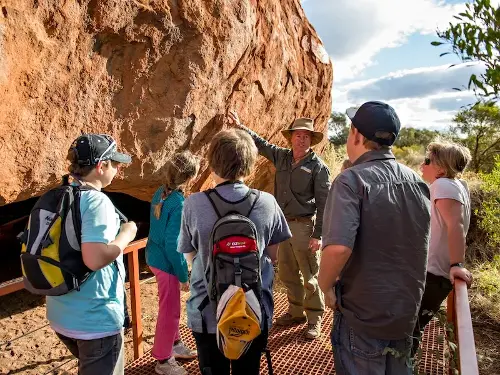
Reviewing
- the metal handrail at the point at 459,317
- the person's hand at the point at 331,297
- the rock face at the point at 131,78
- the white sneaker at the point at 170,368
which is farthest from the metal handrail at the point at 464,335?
the rock face at the point at 131,78

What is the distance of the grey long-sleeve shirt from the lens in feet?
13.2

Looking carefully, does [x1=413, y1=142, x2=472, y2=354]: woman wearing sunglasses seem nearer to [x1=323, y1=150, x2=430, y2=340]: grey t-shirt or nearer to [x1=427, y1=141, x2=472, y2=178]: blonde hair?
[x1=427, y1=141, x2=472, y2=178]: blonde hair

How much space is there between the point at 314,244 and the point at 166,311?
4.65 ft

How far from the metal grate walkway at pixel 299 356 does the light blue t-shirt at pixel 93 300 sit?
1597 millimetres

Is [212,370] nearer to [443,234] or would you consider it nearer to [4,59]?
[443,234]

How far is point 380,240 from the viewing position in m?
1.95

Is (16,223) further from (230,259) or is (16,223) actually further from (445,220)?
(445,220)

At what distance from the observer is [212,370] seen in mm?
2338

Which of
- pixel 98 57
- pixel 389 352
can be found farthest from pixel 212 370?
pixel 98 57

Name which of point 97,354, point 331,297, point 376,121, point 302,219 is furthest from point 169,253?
point 376,121

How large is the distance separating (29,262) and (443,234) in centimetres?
226

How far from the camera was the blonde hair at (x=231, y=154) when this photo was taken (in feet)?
7.23

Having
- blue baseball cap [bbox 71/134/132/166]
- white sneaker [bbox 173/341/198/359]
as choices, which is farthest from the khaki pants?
blue baseball cap [bbox 71/134/132/166]

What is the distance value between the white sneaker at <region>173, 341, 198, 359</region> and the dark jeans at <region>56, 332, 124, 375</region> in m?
1.53
